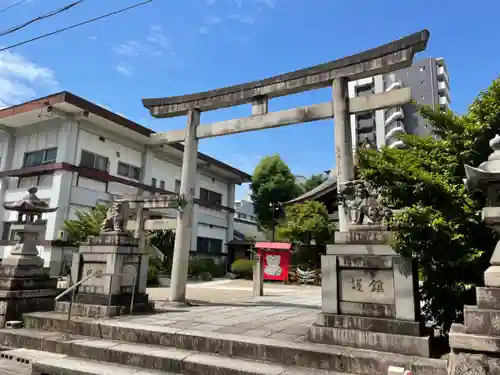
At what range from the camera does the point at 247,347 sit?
18.1 feet

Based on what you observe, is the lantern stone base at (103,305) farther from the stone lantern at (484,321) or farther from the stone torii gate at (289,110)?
the stone lantern at (484,321)

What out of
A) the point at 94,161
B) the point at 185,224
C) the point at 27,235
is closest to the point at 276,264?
the point at 185,224

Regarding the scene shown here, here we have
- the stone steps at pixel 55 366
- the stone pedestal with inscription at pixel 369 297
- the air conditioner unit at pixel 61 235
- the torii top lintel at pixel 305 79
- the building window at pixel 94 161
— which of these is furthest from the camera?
the building window at pixel 94 161

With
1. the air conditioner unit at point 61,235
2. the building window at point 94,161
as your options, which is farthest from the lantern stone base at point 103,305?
the building window at point 94,161

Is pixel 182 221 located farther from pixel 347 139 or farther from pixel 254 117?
pixel 347 139

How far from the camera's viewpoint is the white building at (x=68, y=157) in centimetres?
2042

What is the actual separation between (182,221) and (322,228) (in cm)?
1489

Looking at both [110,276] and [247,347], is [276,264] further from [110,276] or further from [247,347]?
[247,347]

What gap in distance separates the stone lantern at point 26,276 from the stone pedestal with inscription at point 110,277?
710mm

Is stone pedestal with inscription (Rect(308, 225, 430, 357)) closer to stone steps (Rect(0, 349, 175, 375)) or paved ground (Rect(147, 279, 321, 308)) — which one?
stone steps (Rect(0, 349, 175, 375))

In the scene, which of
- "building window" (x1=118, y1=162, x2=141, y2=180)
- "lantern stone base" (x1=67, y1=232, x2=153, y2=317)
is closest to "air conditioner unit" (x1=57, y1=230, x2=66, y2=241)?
"building window" (x1=118, y1=162, x2=141, y2=180)

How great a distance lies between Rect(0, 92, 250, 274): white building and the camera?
2042 cm

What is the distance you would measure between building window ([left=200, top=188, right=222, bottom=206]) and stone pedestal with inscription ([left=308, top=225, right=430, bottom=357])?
2619cm

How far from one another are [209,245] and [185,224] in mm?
21620
